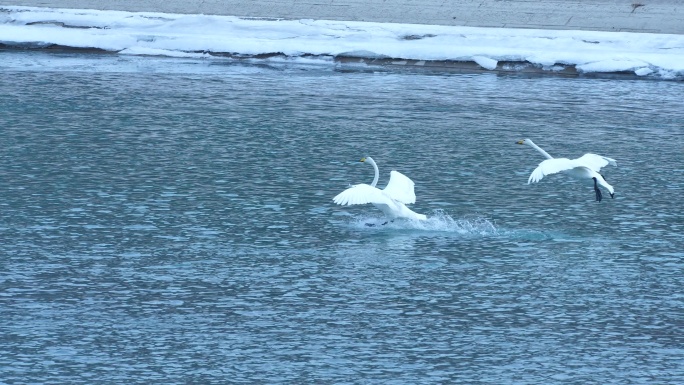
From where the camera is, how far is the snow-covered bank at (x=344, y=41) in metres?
30.4

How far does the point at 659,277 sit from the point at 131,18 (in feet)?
79.5

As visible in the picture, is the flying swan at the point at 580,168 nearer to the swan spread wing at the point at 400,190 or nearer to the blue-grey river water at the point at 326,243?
A: the blue-grey river water at the point at 326,243

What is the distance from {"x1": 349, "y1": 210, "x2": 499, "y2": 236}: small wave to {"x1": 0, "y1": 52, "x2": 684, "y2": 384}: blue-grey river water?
4cm

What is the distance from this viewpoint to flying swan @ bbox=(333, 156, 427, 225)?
46.7 feet

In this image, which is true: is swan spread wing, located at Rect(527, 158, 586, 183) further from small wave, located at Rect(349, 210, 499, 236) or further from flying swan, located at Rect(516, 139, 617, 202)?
small wave, located at Rect(349, 210, 499, 236)

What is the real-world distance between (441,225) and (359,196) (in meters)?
1.53

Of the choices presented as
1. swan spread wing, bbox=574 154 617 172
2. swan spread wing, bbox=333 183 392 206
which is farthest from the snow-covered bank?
swan spread wing, bbox=333 183 392 206

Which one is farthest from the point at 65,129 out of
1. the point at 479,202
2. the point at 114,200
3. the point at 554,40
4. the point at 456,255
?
the point at 554,40

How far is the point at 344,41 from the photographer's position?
3241cm

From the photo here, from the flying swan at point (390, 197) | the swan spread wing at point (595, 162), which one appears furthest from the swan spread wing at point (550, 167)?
the flying swan at point (390, 197)

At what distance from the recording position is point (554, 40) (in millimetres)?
31469

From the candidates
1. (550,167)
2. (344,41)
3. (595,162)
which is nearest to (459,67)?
(344,41)

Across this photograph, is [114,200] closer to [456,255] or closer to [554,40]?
[456,255]

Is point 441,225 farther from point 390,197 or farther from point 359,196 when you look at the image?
point 359,196
